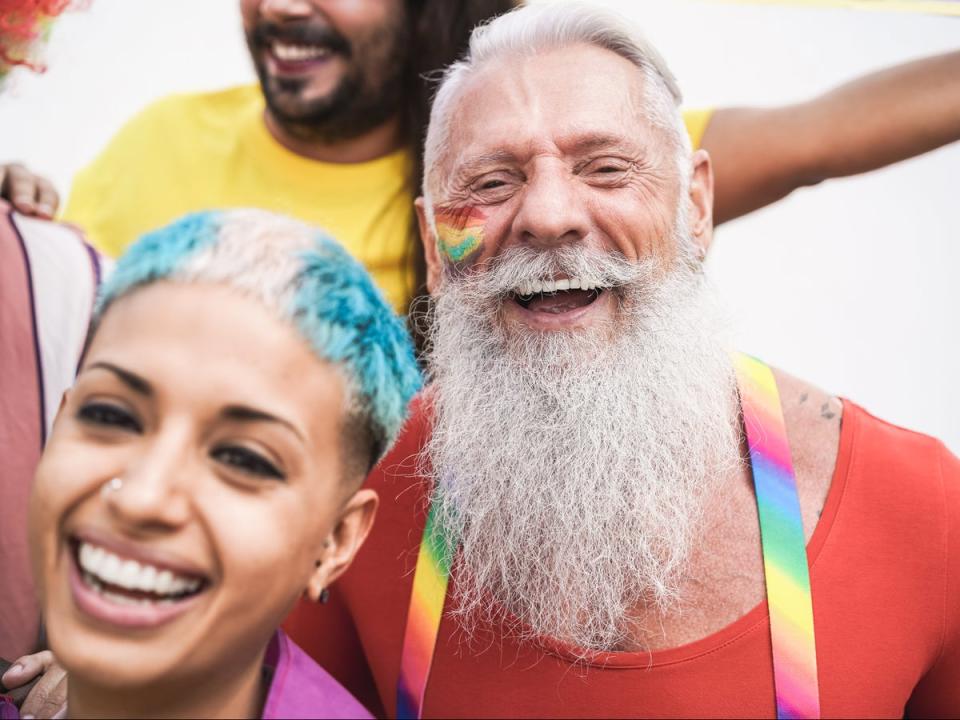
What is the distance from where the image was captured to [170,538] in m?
1.02

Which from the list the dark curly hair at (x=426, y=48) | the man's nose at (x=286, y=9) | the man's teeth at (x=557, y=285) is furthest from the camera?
the dark curly hair at (x=426, y=48)

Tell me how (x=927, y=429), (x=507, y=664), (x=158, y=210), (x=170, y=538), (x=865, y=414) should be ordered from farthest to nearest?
(x=927, y=429), (x=158, y=210), (x=865, y=414), (x=507, y=664), (x=170, y=538)

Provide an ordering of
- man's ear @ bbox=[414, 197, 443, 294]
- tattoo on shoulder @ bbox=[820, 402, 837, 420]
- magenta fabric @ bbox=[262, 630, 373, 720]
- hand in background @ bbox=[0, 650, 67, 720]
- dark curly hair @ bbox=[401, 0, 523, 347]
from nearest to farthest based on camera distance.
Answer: magenta fabric @ bbox=[262, 630, 373, 720] < hand in background @ bbox=[0, 650, 67, 720] < tattoo on shoulder @ bbox=[820, 402, 837, 420] < man's ear @ bbox=[414, 197, 443, 294] < dark curly hair @ bbox=[401, 0, 523, 347]

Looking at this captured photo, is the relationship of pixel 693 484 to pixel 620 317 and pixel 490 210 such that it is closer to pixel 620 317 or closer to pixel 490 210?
pixel 620 317

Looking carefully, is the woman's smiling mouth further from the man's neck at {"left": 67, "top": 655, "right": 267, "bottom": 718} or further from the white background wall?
the white background wall

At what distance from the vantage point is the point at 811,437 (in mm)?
1788

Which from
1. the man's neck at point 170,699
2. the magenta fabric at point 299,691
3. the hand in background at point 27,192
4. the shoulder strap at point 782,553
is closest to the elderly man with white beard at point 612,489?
the shoulder strap at point 782,553

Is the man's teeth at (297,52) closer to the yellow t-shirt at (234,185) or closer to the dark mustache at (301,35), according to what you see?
the dark mustache at (301,35)

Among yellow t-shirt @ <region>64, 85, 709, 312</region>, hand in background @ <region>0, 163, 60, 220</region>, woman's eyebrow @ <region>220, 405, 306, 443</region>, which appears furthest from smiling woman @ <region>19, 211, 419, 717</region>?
yellow t-shirt @ <region>64, 85, 709, 312</region>

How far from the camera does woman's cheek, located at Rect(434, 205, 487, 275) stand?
178 centimetres

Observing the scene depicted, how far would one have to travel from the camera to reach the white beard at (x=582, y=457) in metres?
1.69

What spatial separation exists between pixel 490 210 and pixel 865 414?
2.92 feet

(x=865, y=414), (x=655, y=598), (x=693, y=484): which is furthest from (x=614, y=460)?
(x=865, y=414)

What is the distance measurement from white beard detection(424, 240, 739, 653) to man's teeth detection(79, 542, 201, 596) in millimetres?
761
